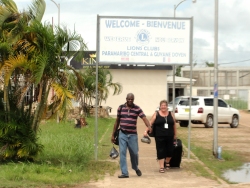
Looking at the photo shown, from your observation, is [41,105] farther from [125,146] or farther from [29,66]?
[125,146]

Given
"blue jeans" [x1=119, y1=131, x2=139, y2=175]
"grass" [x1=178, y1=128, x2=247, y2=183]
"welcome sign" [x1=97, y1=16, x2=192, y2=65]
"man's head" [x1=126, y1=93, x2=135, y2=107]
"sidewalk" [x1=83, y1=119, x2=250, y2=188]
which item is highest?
"welcome sign" [x1=97, y1=16, x2=192, y2=65]

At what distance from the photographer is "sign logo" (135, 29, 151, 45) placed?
1318 centimetres

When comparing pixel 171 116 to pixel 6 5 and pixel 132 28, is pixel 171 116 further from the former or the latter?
pixel 6 5

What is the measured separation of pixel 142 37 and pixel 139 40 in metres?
0.11

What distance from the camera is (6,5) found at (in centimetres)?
1141

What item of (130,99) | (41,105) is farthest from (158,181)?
(41,105)

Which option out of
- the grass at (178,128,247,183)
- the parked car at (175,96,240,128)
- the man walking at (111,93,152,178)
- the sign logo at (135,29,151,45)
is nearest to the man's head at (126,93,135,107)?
the man walking at (111,93,152,178)

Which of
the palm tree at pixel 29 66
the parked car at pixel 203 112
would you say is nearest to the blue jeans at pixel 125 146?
the palm tree at pixel 29 66

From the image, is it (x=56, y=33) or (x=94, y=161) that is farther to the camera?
(x=94, y=161)

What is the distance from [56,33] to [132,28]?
2.34m

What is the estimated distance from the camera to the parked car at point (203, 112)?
27.5m

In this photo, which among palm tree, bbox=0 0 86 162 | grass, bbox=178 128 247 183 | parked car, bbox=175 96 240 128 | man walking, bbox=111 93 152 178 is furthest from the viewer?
parked car, bbox=175 96 240 128

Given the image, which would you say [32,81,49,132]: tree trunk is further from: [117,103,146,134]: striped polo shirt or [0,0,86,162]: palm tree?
[117,103,146,134]: striped polo shirt

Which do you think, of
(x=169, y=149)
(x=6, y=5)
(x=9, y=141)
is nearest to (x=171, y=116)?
(x=169, y=149)
